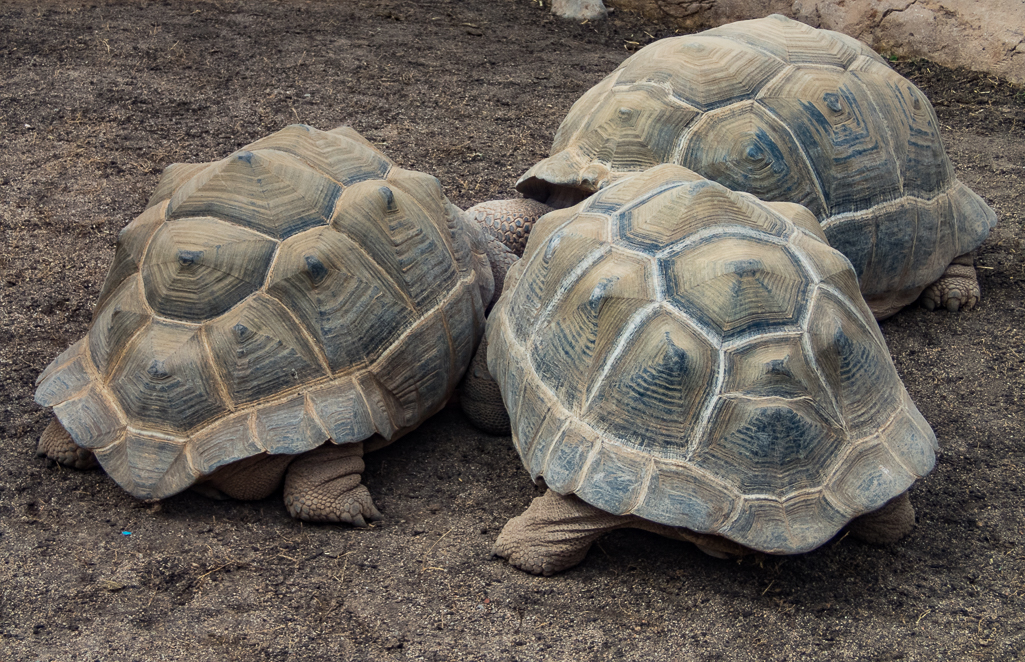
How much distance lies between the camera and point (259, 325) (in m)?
2.81

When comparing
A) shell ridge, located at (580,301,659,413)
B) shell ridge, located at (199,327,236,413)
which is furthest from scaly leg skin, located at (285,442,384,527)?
shell ridge, located at (580,301,659,413)

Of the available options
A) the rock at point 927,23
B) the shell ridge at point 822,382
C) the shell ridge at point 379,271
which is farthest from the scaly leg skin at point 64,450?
the rock at point 927,23

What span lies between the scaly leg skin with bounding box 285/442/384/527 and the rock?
5.49 metres

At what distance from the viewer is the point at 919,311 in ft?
13.6

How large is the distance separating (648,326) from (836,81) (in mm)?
1792

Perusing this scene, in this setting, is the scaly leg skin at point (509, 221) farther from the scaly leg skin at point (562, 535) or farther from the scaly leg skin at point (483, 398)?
the scaly leg skin at point (562, 535)

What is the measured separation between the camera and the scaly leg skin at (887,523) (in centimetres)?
275

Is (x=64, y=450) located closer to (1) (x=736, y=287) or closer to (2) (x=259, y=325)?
(2) (x=259, y=325)

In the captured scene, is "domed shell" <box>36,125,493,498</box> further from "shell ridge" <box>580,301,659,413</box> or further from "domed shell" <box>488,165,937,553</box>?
"shell ridge" <box>580,301,659,413</box>

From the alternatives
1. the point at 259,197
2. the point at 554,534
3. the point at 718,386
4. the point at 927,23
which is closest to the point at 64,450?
the point at 259,197

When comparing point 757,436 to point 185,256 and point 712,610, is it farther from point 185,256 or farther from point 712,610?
point 185,256

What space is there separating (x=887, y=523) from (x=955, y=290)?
1.73 metres

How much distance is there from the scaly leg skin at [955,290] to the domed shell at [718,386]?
1508mm

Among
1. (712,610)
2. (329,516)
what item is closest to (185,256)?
(329,516)
